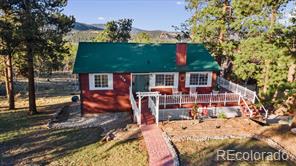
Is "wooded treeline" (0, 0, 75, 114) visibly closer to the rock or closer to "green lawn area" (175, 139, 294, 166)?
"green lawn area" (175, 139, 294, 166)

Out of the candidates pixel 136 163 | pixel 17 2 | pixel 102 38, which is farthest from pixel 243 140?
pixel 102 38

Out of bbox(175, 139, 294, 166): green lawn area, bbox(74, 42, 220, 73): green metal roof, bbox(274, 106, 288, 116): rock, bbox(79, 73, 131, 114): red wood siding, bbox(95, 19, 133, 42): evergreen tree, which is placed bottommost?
bbox(175, 139, 294, 166): green lawn area

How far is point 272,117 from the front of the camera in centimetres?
1967

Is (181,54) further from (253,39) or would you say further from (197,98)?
(253,39)

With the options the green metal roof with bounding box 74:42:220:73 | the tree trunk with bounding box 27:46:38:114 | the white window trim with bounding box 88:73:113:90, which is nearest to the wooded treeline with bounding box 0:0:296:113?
the tree trunk with bounding box 27:46:38:114

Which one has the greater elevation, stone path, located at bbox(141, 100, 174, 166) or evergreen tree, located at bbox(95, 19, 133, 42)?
evergreen tree, located at bbox(95, 19, 133, 42)

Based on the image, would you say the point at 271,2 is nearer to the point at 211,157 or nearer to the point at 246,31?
the point at 246,31

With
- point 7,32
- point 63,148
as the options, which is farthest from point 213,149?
point 7,32

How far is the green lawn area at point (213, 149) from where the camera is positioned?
39.1 feet

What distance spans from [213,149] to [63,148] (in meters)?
8.33

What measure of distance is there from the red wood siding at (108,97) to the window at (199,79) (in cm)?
520

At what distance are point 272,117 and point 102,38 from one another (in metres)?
44.3

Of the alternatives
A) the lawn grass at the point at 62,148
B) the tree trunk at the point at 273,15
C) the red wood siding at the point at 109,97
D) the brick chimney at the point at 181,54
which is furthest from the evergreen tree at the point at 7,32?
the tree trunk at the point at 273,15

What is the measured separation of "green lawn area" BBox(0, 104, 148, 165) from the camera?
40.7ft
